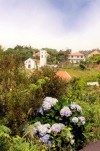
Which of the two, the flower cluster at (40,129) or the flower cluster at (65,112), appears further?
the flower cluster at (65,112)

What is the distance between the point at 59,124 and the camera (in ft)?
23.1

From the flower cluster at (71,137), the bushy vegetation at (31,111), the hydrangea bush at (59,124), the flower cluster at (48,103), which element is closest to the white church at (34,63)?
the bushy vegetation at (31,111)

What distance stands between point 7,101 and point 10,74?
2.54 feet

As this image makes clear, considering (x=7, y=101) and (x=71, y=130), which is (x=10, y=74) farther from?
(x=71, y=130)

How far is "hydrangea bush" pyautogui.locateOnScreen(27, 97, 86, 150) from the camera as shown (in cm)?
695

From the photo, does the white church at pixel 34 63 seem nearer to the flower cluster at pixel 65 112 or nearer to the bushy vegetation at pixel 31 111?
the bushy vegetation at pixel 31 111

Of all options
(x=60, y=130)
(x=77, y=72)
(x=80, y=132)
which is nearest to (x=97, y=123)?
(x=80, y=132)

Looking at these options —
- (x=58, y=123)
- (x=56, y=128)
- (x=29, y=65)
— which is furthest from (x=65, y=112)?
(x=29, y=65)

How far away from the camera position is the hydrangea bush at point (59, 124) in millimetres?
6953

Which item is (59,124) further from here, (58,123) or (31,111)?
(31,111)

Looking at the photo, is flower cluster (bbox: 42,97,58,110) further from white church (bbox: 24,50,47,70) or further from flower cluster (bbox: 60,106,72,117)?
white church (bbox: 24,50,47,70)

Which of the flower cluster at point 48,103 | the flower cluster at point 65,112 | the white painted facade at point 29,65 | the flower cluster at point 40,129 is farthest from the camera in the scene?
the white painted facade at point 29,65

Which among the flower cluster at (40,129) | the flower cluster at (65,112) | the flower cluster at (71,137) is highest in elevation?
the flower cluster at (65,112)

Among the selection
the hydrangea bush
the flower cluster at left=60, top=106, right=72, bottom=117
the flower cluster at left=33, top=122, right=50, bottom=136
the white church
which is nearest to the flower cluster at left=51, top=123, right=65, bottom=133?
the hydrangea bush
